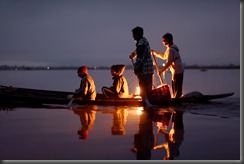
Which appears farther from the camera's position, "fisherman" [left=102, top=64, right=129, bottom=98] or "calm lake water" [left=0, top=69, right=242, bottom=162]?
"fisherman" [left=102, top=64, right=129, bottom=98]

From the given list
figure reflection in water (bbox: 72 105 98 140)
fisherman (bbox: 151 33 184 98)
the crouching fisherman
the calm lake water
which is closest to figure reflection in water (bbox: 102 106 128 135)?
the calm lake water

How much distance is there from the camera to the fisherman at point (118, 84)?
9758mm

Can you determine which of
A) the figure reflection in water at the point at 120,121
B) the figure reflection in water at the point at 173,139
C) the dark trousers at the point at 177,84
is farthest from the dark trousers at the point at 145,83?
the dark trousers at the point at 177,84

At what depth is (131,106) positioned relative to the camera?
9945mm

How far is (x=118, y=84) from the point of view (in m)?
10.1

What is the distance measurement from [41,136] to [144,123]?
2.39 metres

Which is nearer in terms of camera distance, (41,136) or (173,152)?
(173,152)

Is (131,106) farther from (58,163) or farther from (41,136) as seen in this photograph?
(58,163)

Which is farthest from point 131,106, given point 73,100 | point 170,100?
point 73,100

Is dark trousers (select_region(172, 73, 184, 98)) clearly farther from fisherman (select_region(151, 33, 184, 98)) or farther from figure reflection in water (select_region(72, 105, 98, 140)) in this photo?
figure reflection in water (select_region(72, 105, 98, 140))

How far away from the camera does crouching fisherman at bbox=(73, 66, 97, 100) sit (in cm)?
991

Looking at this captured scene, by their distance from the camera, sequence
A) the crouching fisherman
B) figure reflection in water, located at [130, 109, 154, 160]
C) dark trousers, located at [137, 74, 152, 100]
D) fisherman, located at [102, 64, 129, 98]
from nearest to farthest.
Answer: figure reflection in water, located at [130, 109, 154, 160]
dark trousers, located at [137, 74, 152, 100]
fisherman, located at [102, 64, 129, 98]
the crouching fisherman

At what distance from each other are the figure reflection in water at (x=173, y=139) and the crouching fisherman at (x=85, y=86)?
3247 mm

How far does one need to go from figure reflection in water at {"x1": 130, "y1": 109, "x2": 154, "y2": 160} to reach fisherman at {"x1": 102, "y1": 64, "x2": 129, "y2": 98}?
97.0 inches
